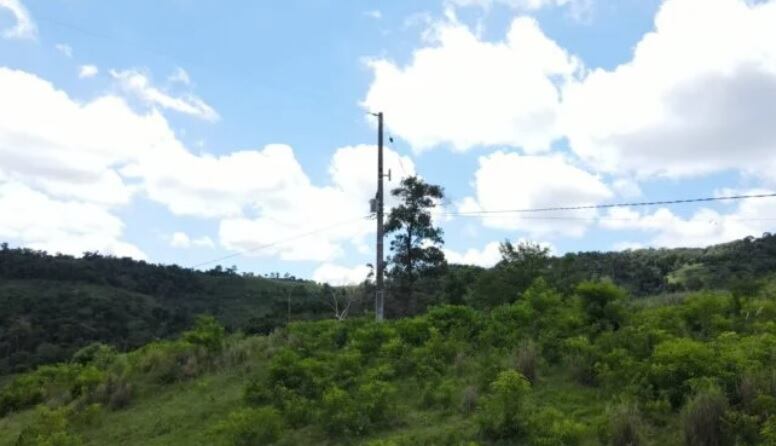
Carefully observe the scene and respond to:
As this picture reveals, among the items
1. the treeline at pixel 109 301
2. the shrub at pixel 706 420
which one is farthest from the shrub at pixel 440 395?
the treeline at pixel 109 301

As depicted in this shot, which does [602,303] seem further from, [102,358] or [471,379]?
[102,358]

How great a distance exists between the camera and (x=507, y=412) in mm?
9711

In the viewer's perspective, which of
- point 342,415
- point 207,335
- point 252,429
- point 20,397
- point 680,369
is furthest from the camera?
point 20,397

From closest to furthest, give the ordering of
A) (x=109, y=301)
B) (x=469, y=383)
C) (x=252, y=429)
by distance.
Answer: (x=252, y=429) → (x=469, y=383) → (x=109, y=301)

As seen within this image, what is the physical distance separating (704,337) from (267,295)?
10089 cm

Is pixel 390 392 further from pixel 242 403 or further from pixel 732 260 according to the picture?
pixel 732 260

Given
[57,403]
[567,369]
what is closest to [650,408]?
[567,369]

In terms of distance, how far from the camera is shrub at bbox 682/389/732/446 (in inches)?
323

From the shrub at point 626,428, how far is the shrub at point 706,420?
0.54m

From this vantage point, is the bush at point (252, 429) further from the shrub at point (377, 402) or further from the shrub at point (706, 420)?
the shrub at point (706, 420)

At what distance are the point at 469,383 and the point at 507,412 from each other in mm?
2995

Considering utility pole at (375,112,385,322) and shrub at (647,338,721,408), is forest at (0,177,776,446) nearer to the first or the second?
shrub at (647,338,721,408)

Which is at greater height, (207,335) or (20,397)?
(207,335)

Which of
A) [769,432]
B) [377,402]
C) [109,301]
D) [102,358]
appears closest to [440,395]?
[377,402]
